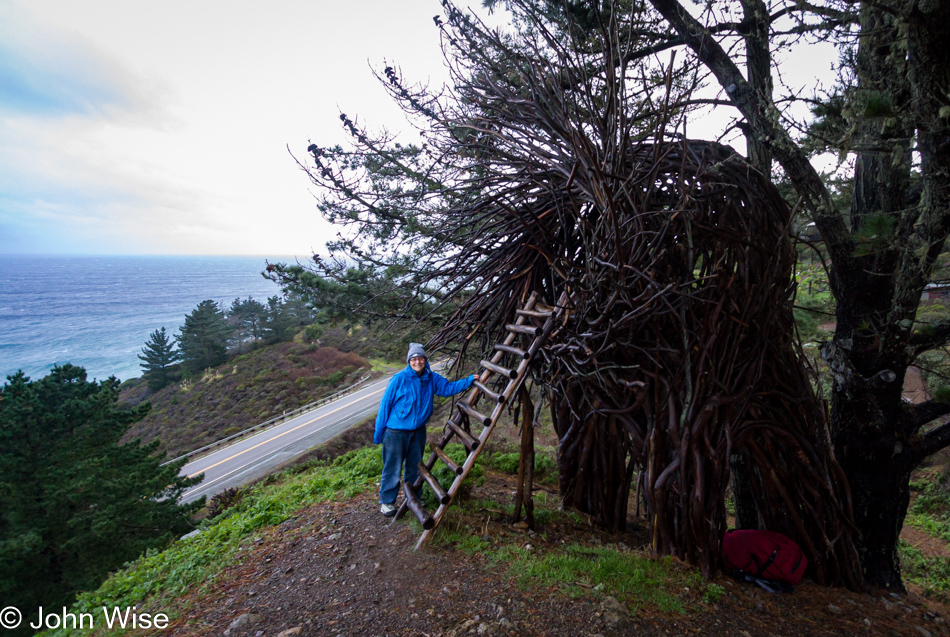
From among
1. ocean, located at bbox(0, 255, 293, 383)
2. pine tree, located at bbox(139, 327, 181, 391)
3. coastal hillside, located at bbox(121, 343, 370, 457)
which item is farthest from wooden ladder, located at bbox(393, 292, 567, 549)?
pine tree, located at bbox(139, 327, 181, 391)

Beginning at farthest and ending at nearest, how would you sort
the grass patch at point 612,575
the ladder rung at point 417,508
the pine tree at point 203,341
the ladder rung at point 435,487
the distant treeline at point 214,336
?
the pine tree at point 203,341, the distant treeline at point 214,336, the ladder rung at point 435,487, the ladder rung at point 417,508, the grass patch at point 612,575

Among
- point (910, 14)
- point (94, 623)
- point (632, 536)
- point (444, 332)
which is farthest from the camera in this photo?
point (444, 332)

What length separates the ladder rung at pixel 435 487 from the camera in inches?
160

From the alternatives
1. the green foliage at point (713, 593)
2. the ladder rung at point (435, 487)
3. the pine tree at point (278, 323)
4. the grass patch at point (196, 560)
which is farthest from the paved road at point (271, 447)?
the pine tree at point (278, 323)

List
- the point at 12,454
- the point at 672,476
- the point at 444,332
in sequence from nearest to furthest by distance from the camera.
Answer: the point at 672,476 < the point at 444,332 < the point at 12,454

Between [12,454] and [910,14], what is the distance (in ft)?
57.2


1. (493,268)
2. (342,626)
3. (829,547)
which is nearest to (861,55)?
(493,268)

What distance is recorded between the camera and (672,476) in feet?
13.5

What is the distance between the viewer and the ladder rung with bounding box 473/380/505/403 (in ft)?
13.8

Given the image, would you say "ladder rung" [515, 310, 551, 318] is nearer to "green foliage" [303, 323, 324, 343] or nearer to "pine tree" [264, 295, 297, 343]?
"green foliage" [303, 323, 324, 343]

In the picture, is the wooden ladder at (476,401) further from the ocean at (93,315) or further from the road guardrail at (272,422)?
the ocean at (93,315)

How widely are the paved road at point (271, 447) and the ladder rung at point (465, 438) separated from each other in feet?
50.7

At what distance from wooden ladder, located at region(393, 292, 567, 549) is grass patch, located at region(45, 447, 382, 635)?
51.2 inches

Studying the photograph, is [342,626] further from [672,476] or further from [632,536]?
[632,536]
